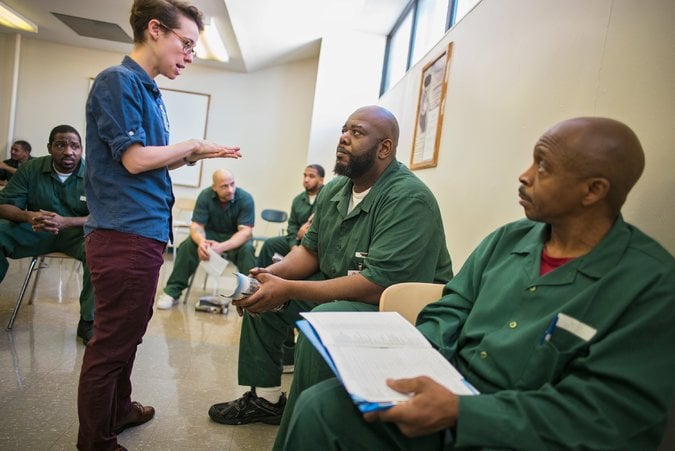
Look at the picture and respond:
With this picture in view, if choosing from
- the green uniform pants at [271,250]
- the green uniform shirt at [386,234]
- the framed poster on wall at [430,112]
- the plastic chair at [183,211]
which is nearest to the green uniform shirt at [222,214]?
the green uniform pants at [271,250]

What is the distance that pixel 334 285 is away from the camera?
1.60 m

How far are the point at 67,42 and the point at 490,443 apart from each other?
26.7 ft

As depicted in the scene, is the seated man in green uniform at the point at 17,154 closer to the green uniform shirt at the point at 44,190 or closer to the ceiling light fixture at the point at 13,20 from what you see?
the ceiling light fixture at the point at 13,20

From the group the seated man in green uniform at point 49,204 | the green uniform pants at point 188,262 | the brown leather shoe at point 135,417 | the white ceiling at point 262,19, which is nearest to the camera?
the brown leather shoe at point 135,417

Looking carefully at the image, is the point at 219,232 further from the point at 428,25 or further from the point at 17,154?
the point at 17,154

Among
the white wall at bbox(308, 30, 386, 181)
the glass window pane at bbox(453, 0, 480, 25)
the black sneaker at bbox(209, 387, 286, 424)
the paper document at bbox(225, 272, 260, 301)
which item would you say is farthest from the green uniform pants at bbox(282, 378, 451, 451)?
the white wall at bbox(308, 30, 386, 181)

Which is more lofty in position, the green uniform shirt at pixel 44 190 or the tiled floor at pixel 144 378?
the green uniform shirt at pixel 44 190

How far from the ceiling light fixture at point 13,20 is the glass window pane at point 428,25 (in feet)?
16.0

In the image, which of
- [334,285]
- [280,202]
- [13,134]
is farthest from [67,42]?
[334,285]

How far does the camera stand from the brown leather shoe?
172 centimetres

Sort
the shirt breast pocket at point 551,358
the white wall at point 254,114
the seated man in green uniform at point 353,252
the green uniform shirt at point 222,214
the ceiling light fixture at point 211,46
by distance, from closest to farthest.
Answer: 1. the shirt breast pocket at point 551,358
2. the seated man in green uniform at point 353,252
3. the green uniform shirt at point 222,214
4. the ceiling light fixture at point 211,46
5. the white wall at point 254,114

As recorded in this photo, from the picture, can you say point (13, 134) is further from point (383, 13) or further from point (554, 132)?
point (554, 132)

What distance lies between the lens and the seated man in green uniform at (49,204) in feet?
9.06

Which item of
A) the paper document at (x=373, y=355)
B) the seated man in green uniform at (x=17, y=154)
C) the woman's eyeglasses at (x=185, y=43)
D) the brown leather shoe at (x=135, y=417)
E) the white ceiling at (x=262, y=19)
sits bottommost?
the brown leather shoe at (x=135, y=417)
